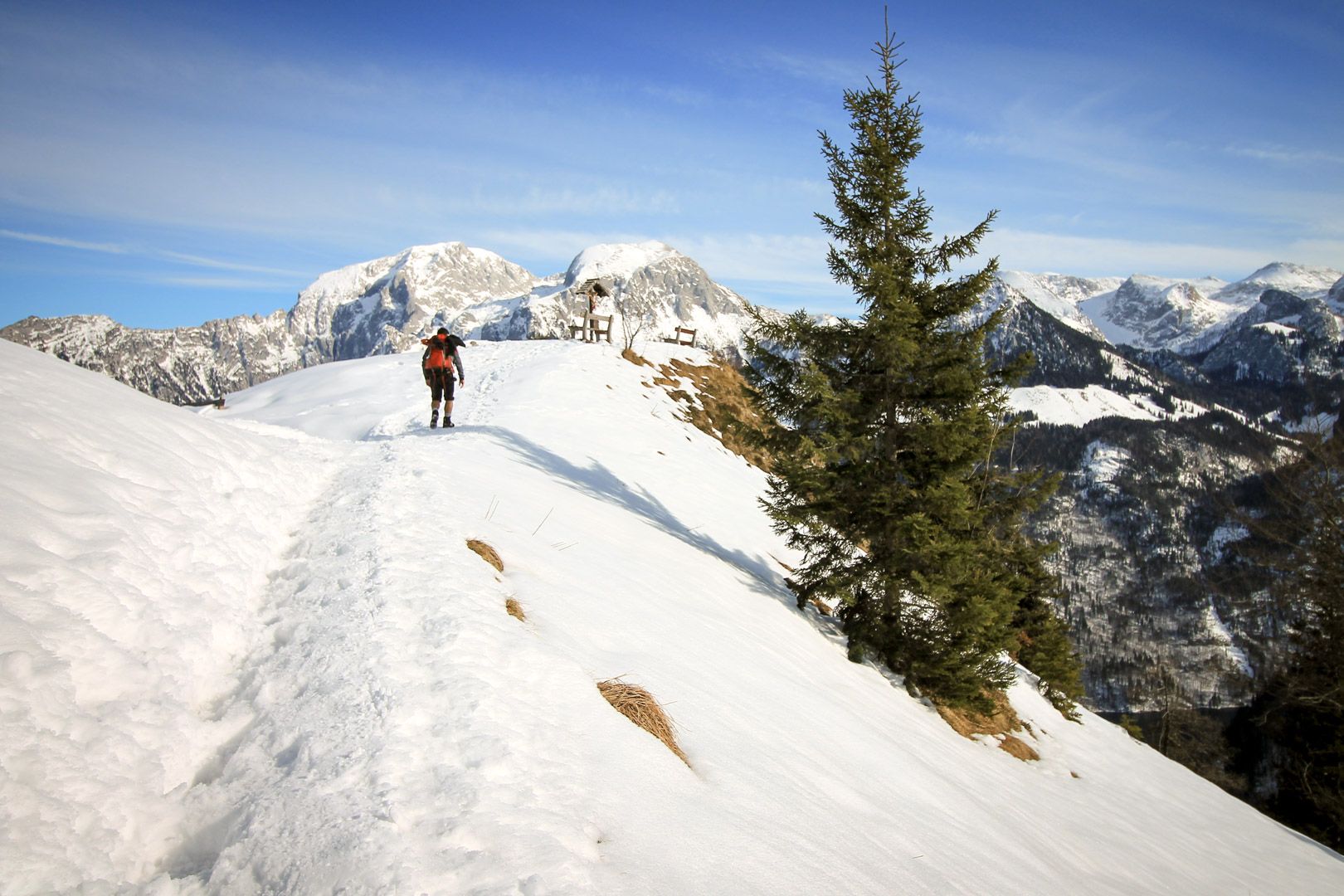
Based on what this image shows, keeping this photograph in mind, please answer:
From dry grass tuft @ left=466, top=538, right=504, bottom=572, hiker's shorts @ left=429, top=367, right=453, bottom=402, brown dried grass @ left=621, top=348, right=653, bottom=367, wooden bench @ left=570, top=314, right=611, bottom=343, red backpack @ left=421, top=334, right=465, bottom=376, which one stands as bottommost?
dry grass tuft @ left=466, top=538, right=504, bottom=572

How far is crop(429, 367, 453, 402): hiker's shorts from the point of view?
14.8m

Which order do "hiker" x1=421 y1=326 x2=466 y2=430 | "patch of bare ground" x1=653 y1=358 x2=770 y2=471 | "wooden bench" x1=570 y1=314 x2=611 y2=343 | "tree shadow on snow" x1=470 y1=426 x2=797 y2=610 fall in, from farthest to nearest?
1. "wooden bench" x1=570 y1=314 x2=611 y2=343
2. "patch of bare ground" x1=653 y1=358 x2=770 y2=471
3. "hiker" x1=421 y1=326 x2=466 y2=430
4. "tree shadow on snow" x1=470 y1=426 x2=797 y2=610

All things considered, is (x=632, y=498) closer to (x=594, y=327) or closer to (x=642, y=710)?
(x=642, y=710)

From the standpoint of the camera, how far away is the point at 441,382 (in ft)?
49.3

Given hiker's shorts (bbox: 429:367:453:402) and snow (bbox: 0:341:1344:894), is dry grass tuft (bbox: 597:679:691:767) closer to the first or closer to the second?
snow (bbox: 0:341:1344:894)

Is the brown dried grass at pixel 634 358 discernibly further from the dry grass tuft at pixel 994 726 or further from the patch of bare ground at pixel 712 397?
the dry grass tuft at pixel 994 726

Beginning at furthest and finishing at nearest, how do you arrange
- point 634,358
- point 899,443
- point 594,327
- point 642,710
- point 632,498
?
point 594,327 < point 634,358 < point 632,498 < point 899,443 < point 642,710

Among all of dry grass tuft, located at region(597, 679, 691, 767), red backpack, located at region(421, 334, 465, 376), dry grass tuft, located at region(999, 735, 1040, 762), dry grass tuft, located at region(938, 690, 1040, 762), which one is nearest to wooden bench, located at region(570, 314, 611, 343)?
red backpack, located at region(421, 334, 465, 376)

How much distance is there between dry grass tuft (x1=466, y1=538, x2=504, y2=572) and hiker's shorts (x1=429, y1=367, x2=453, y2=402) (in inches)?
358

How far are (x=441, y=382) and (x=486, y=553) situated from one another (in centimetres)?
962

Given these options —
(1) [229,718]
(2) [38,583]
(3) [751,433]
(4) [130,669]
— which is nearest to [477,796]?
(1) [229,718]

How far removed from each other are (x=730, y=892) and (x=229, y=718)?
10.1 feet

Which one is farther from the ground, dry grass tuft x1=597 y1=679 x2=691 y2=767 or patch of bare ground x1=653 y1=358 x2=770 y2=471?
patch of bare ground x1=653 y1=358 x2=770 y2=471

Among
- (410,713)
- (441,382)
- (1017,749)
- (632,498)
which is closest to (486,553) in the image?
(410,713)
